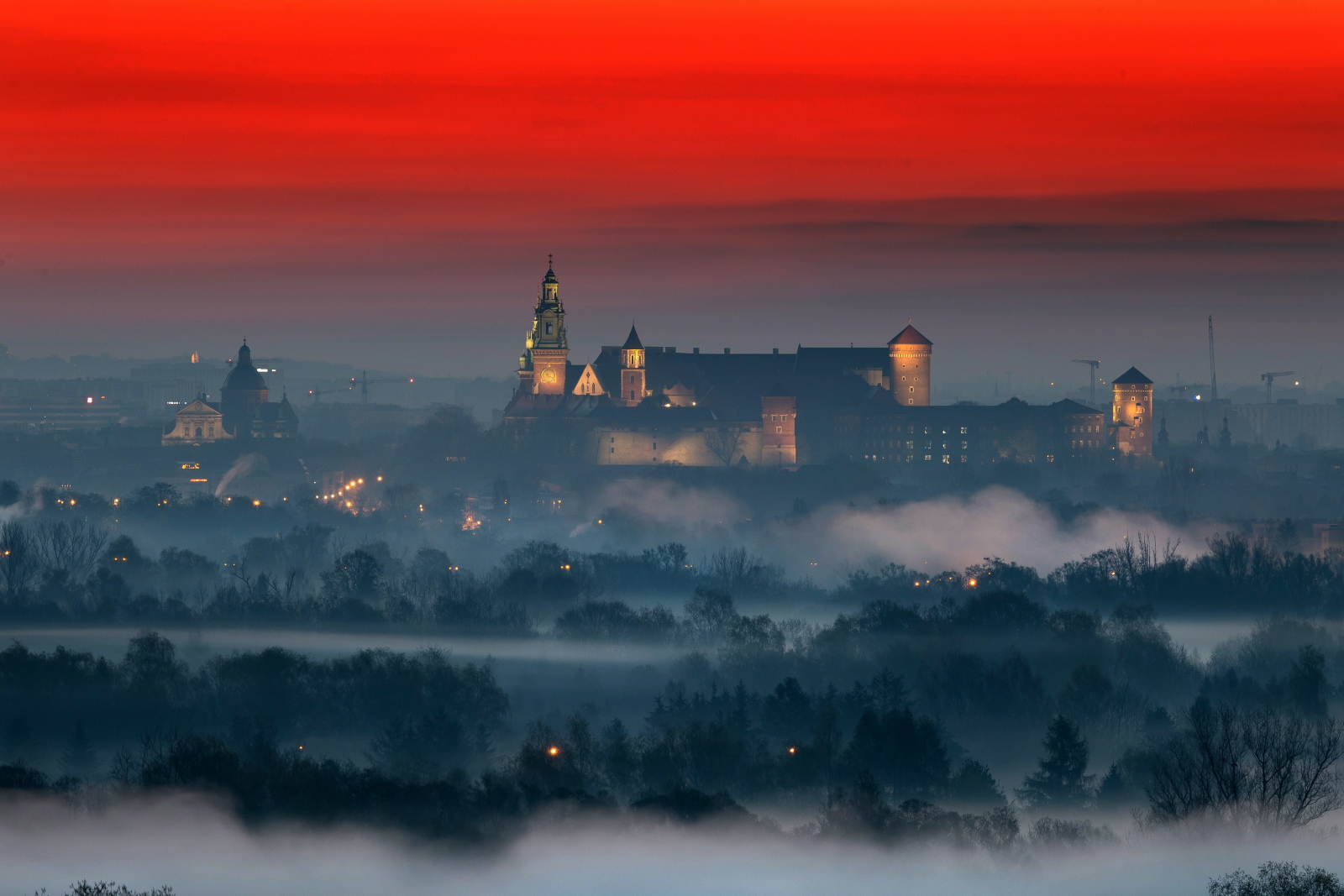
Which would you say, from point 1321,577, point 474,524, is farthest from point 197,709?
point 474,524

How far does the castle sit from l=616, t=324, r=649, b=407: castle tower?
103mm

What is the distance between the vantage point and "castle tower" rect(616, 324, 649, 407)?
19262 centimetres

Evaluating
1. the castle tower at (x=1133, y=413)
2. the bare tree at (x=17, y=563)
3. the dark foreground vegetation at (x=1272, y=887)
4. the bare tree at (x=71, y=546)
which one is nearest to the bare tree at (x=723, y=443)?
the castle tower at (x=1133, y=413)

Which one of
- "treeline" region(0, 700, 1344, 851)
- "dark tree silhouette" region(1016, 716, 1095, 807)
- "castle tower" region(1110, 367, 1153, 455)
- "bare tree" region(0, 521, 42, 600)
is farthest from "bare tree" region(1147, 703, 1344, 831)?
"castle tower" region(1110, 367, 1153, 455)

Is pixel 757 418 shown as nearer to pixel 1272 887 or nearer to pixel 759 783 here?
pixel 759 783

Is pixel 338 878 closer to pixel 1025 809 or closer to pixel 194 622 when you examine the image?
pixel 1025 809

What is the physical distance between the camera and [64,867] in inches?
1795

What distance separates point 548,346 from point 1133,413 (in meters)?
51.6

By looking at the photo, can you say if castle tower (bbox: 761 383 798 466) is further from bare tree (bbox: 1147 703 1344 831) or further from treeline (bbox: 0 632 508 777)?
bare tree (bbox: 1147 703 1344 831)

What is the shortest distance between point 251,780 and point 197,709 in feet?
48.4

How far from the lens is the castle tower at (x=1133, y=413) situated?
194 meters

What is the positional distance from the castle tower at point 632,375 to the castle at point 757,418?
0.10 m

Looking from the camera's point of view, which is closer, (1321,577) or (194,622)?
(194,622)

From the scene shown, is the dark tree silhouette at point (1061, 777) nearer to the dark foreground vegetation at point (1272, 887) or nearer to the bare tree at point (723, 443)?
the dark foreground vegetation at point (1272, 887)
